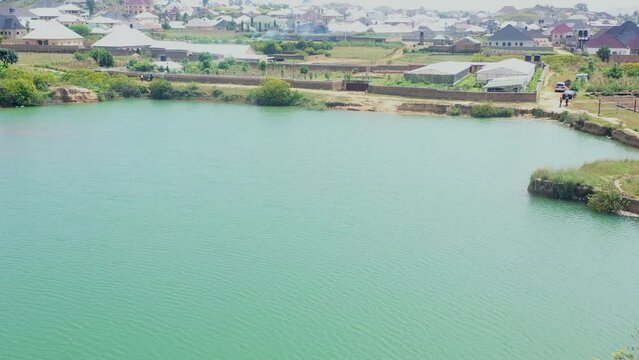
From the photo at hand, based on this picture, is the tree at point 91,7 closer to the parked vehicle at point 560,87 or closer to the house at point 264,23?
the house at point 264,23

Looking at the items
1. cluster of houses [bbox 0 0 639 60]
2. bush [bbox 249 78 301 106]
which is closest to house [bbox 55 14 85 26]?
cluster of houses [bbox 0 0 639 60]

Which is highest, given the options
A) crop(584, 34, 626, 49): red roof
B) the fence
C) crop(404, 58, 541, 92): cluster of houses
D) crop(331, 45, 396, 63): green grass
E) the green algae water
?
crop(584, 34, 626, 49): red roof

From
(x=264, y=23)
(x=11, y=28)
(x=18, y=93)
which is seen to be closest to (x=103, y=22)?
(x=264, y=23)

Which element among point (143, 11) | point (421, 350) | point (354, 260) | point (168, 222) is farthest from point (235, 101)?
point (143, 11)

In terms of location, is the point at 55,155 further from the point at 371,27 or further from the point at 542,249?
the point at 371,27

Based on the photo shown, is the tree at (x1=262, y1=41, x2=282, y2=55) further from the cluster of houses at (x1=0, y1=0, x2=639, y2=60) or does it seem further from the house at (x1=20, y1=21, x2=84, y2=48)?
the house at (x1=20, y1=21, x2=84, y2=48)

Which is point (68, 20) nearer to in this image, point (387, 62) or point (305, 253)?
point (387, 62)
